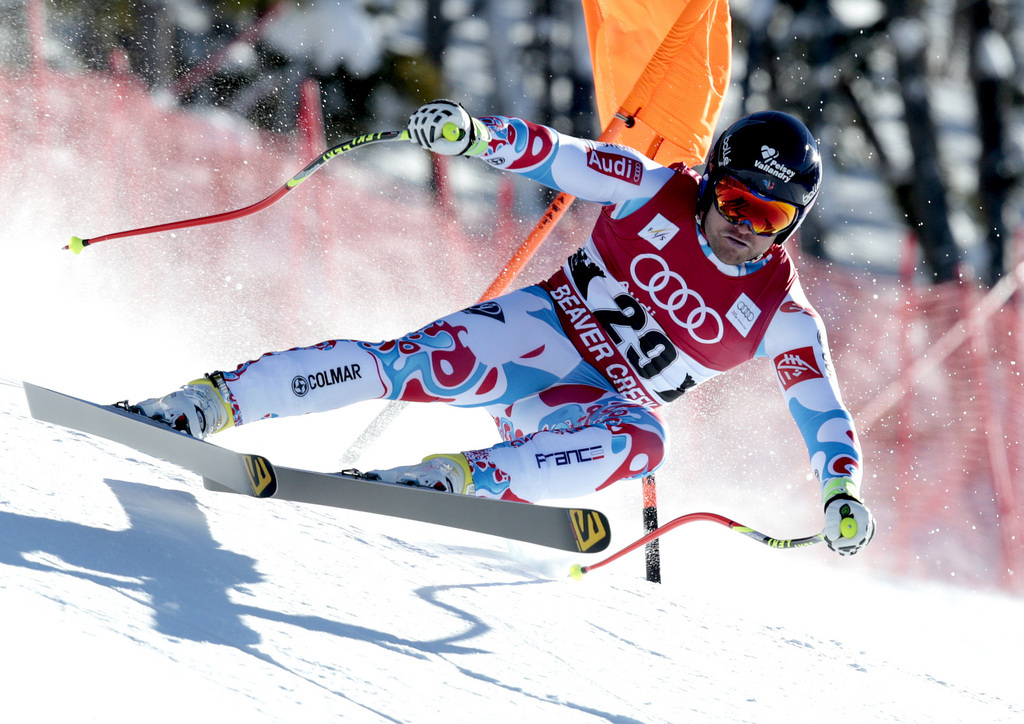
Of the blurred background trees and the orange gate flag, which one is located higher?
the blurred background trees

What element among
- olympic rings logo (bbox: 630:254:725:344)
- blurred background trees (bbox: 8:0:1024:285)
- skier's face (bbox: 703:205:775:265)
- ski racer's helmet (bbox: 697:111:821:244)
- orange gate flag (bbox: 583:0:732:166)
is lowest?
olympic rings logo (bbox: 630:254:725:344)

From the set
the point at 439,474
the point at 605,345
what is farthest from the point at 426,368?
the point at 605,345

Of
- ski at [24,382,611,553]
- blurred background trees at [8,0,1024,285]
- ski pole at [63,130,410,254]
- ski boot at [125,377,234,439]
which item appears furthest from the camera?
blurred background trees at [8,0,1024,285]

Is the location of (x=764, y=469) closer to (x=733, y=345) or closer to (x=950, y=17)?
(x=733, y=345)

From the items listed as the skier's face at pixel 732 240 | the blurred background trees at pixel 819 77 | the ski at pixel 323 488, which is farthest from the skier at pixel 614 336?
the blurred background trees at pixel 819 77

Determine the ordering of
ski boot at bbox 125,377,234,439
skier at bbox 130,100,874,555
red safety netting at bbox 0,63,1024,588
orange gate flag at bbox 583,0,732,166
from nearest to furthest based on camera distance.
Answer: ski boot at bbox 125,377,234,439 < skier at bbox 130,100,874,555 < orange gate flag at bbox 583,0,732,166 < red safety netting at bbox 0,63,1024,588

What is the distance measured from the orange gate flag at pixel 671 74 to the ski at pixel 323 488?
6.13ft

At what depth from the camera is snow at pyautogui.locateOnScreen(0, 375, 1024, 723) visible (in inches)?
51.3

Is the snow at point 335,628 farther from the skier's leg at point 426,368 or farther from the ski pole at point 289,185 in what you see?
the ski pole at point 289,185

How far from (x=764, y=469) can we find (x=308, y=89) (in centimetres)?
485

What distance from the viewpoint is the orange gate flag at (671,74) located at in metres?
3.39

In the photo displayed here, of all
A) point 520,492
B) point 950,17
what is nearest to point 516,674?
point 520,492

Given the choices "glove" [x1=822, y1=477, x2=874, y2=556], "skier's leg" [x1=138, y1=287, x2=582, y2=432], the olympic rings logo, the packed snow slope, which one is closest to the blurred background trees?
the packed snow slope

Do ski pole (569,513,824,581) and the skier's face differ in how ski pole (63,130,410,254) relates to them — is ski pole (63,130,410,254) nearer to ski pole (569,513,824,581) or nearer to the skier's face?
the skier's face
